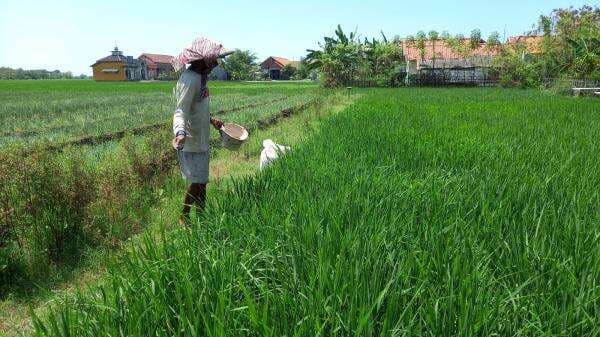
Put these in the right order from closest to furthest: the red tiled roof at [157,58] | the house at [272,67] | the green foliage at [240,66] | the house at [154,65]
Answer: the green foliage at [240,66] < the house at [272,67] < the house at [154,65] < the red tiled roof at [157,58]

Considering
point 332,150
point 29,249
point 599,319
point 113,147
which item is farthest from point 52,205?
point 113,147

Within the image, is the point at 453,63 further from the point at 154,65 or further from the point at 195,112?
the point at 154,65

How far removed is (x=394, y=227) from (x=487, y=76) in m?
28.2

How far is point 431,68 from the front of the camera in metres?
28.3

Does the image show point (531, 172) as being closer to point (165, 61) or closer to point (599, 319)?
point (599, 319)

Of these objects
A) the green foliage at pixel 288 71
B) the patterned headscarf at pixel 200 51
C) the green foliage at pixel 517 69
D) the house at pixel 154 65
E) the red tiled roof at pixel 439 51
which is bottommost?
the patterned headscarf at pixel 200 51

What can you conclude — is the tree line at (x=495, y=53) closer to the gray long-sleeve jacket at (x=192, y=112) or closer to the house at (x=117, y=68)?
the gray long-sleeve jacket at (x=192, y=112)

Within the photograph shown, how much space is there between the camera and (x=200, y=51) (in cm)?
277

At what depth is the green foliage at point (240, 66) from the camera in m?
57.0

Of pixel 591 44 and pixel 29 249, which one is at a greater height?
pixel 591 44

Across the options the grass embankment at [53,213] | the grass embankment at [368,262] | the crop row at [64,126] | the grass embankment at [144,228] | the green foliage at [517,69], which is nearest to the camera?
the grass embankment at [368,262]

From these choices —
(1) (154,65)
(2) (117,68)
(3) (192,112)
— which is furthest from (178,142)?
(1) (154,65)

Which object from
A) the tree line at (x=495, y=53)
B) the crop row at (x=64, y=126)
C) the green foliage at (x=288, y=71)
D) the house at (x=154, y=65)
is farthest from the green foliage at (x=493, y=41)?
the house at (x=154, y=65)

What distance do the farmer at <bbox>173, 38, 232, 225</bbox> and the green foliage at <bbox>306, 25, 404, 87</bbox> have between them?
2302 cm
